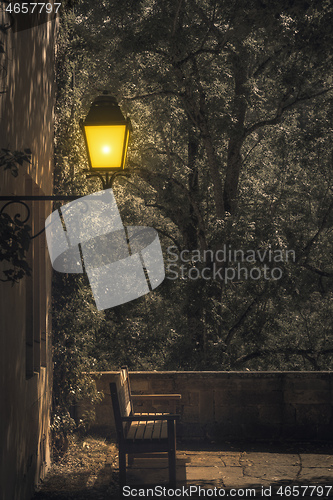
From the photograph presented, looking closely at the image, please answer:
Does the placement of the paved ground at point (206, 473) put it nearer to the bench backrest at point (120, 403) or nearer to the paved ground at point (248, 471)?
the paved ground at point (248, 471)

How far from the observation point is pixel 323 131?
1457 centimetres

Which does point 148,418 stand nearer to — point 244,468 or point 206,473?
point 206,473

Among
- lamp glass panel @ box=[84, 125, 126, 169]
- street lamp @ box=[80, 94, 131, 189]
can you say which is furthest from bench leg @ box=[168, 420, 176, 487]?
lamp glass panel @ box=[84, 125, 126, 169]

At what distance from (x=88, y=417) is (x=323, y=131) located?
333 inches

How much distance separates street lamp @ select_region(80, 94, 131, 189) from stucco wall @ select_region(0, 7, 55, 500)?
0.63 meters

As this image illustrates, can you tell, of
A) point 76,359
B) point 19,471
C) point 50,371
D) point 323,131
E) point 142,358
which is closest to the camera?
point 19,471

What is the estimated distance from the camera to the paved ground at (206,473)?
6.82 m

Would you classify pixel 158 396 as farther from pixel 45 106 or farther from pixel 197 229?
pixel 197 229

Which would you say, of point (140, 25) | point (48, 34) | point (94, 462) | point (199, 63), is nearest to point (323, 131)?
point (199, 63)

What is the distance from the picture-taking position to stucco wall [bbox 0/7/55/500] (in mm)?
5188

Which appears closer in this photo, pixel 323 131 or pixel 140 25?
pixel 140 25

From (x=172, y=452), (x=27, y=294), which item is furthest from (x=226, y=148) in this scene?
(x=172, y=452)

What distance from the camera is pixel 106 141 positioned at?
486 centimetres

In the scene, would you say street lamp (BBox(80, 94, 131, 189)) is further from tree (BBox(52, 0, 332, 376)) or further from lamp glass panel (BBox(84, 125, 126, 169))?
tree (BBox(52, 0, 332, 376))
